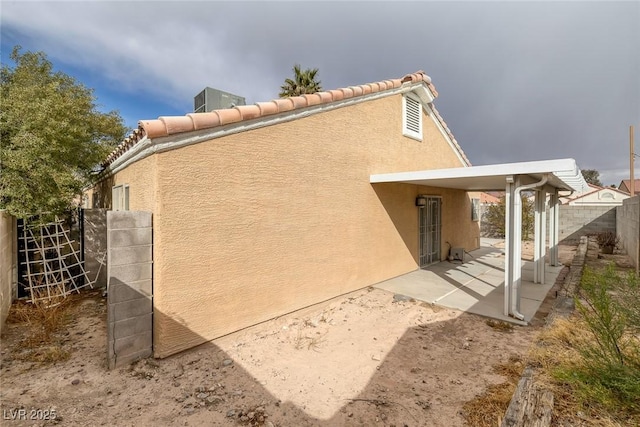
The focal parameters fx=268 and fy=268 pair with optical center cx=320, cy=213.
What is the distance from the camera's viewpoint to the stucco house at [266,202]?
4.16 m

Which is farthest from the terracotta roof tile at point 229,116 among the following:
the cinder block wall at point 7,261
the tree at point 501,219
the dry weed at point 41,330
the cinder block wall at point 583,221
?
the cinder block wall at point 583,221

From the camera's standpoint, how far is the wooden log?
8.13 feet

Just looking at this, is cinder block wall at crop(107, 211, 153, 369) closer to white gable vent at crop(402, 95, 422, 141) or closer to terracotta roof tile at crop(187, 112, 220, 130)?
terracotta roof tile at crop(187, 112, 220, 130)

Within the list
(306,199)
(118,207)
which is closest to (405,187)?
(306,199)

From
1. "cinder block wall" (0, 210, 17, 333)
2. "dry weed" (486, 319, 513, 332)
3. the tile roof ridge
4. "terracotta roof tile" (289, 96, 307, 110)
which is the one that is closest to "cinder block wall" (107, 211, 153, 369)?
the tile roof ridge

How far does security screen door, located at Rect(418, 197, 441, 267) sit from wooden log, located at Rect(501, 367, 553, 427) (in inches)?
285

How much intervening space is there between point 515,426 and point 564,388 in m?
1.17

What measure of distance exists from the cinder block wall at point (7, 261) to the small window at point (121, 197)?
189 cm

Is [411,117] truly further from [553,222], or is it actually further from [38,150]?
[38,150]

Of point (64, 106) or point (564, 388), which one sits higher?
point (64, 106)

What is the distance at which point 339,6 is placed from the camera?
27.3ft

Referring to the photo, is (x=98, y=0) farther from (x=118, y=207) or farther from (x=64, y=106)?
(x=118, y=207)

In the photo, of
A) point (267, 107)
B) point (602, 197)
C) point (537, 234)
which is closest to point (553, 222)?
point (537, 234)

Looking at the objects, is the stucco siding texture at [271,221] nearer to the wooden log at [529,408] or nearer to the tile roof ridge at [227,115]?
the tile roof ridge at [227,115]
